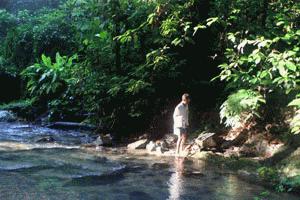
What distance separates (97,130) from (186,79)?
391cm

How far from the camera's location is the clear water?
808cm

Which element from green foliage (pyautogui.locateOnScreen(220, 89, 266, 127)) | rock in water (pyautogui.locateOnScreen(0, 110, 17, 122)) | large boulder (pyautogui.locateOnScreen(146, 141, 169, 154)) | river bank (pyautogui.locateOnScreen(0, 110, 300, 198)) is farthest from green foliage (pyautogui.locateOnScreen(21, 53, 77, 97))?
green foliage (pyautogui.locateOnScreen(220, 89, 266, 127))

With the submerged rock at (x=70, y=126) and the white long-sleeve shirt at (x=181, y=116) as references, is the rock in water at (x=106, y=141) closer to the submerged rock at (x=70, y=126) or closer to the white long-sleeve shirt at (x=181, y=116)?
the white long-sleeve shirt at (x=181, y=116)

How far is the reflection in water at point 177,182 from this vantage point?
27.0ft

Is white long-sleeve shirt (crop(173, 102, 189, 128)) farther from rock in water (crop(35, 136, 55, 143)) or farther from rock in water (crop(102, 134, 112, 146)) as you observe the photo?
rock in water (crop(35, 136, 55, 143))

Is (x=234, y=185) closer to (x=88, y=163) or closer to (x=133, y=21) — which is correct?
(x=88, y=163)

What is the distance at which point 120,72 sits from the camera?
15.1 meters

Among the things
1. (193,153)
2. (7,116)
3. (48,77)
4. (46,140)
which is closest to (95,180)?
(193,153)

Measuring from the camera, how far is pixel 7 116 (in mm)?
19812

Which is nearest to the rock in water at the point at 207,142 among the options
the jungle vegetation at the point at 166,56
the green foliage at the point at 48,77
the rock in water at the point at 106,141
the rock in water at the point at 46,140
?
the jungle vegetation at the point at 166,56

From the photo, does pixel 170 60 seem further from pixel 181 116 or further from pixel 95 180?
pixel 95 180

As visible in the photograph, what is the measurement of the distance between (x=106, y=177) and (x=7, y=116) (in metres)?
11.8

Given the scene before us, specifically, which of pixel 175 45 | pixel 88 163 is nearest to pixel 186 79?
pixel 175 45

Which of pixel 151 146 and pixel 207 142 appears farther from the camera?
pixel 151 146
